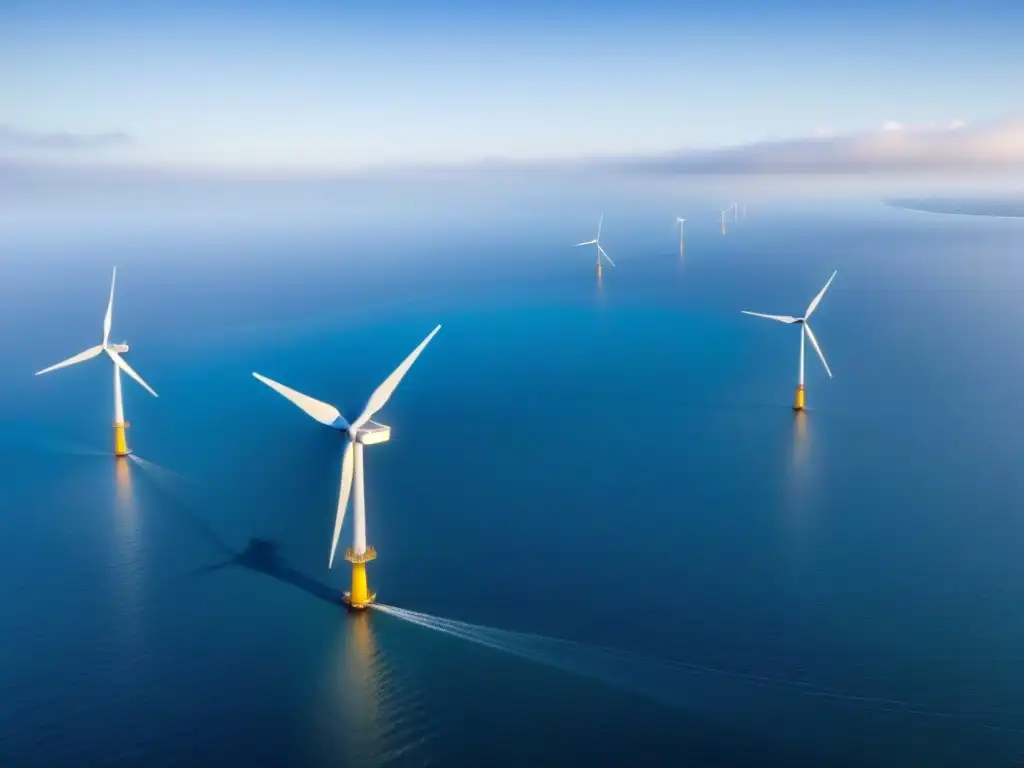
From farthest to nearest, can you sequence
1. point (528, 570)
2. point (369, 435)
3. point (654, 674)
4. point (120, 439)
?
point (120, 439) < point (528, 570) < point (369, 435) < point (654, 674)

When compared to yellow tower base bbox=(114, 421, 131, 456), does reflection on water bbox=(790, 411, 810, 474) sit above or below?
below

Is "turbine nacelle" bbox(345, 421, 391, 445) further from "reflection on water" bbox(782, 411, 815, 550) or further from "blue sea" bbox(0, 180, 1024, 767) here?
"reflection on water" bbox(782, 411, 815, 550)

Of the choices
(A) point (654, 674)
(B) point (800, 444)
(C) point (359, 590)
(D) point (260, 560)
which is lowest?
(A) point (654, 674)

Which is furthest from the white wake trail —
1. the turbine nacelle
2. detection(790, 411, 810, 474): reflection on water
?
detection(790, 411, 810, 474): reflection on water

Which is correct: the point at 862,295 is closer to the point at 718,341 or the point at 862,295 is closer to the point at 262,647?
the point at 718,341

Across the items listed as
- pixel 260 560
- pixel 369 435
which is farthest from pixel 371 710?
pixel 260 560

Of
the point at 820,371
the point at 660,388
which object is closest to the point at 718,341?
the point at 820,371

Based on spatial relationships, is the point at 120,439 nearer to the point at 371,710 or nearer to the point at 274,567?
the point at 274,567

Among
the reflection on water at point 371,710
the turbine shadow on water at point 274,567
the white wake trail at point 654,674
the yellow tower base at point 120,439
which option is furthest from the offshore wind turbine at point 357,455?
the yellow tower base at point 120,439

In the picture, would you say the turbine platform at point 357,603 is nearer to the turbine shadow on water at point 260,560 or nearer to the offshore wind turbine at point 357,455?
the offshore wind turbine at point 357,455
